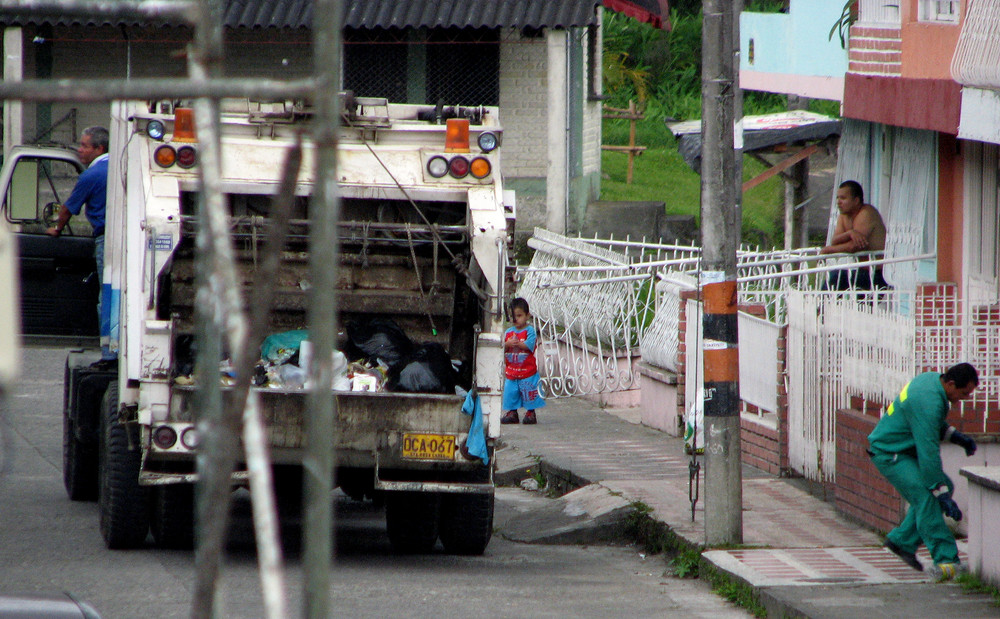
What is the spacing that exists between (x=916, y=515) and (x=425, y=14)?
12417mm

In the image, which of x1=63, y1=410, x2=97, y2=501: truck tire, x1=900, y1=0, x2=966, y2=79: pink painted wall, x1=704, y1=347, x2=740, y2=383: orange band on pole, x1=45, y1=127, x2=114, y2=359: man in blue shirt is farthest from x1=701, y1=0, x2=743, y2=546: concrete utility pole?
x1=63, y1=410, x2=97, y2=501: truck tire

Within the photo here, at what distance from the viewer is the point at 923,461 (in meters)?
7.16

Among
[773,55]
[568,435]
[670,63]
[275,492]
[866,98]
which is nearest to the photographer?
[275,492]

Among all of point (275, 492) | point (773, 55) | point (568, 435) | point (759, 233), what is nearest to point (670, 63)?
point (759, 233)

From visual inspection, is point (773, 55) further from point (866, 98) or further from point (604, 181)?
point (604, 181)

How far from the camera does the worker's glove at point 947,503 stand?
279 inches

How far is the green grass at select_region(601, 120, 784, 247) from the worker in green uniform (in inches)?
582

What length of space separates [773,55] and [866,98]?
2720mm

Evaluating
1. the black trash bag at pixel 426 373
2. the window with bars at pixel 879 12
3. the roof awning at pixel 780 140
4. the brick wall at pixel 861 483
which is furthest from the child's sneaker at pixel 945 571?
the roof awning at pixel 780 140

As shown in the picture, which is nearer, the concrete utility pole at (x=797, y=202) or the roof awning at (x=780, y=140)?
the roof awning at (x=780, y=140)

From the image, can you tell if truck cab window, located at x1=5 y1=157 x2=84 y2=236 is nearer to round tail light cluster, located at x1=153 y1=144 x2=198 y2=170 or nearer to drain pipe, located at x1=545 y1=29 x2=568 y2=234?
round tail light cluster, located at x1=153 y1=144 x2=198 y2=170

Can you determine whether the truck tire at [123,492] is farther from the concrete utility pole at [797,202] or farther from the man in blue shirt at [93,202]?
the concrete utility pole at [797,202]

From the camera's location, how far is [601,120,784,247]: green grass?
2406cm

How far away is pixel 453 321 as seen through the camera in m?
8.64
